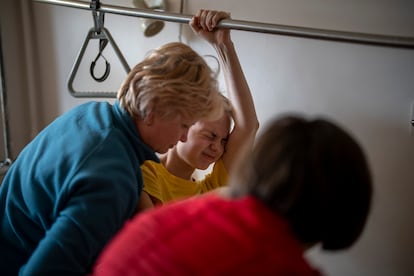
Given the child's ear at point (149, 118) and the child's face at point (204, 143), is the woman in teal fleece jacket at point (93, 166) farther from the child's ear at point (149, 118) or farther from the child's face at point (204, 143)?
the child's face at point (204, 143)

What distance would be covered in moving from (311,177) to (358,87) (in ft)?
2.08

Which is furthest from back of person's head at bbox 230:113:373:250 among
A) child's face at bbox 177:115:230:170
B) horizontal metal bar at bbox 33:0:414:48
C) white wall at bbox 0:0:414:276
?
child's face at bbox 177:115:230:170

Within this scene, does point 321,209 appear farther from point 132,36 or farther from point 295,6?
point 132,36

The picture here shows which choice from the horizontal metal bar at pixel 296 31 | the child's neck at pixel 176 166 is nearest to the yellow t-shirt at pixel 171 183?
the child's neck at pixel 176 166

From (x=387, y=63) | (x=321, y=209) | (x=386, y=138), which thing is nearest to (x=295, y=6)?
(x=387, y=63)

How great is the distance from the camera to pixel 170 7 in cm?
146

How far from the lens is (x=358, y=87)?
1102 millimetres

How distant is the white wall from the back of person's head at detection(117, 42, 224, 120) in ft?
1.24

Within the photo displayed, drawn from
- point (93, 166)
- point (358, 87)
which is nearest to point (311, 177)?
point (93, 166)

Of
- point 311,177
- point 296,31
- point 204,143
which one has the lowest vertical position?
point 204,143

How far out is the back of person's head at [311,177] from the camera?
0.54 metres

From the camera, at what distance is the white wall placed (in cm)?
104

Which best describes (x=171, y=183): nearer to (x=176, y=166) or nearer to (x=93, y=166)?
(x=176, y=166)

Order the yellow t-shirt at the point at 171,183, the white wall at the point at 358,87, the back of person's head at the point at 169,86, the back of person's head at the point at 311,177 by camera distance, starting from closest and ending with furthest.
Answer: the back of person's head at the point at 311,177, the back of person's head at the point at 169,86, the white wall at the point at 358,87, the yellow t-shirt at the point at 171,183
